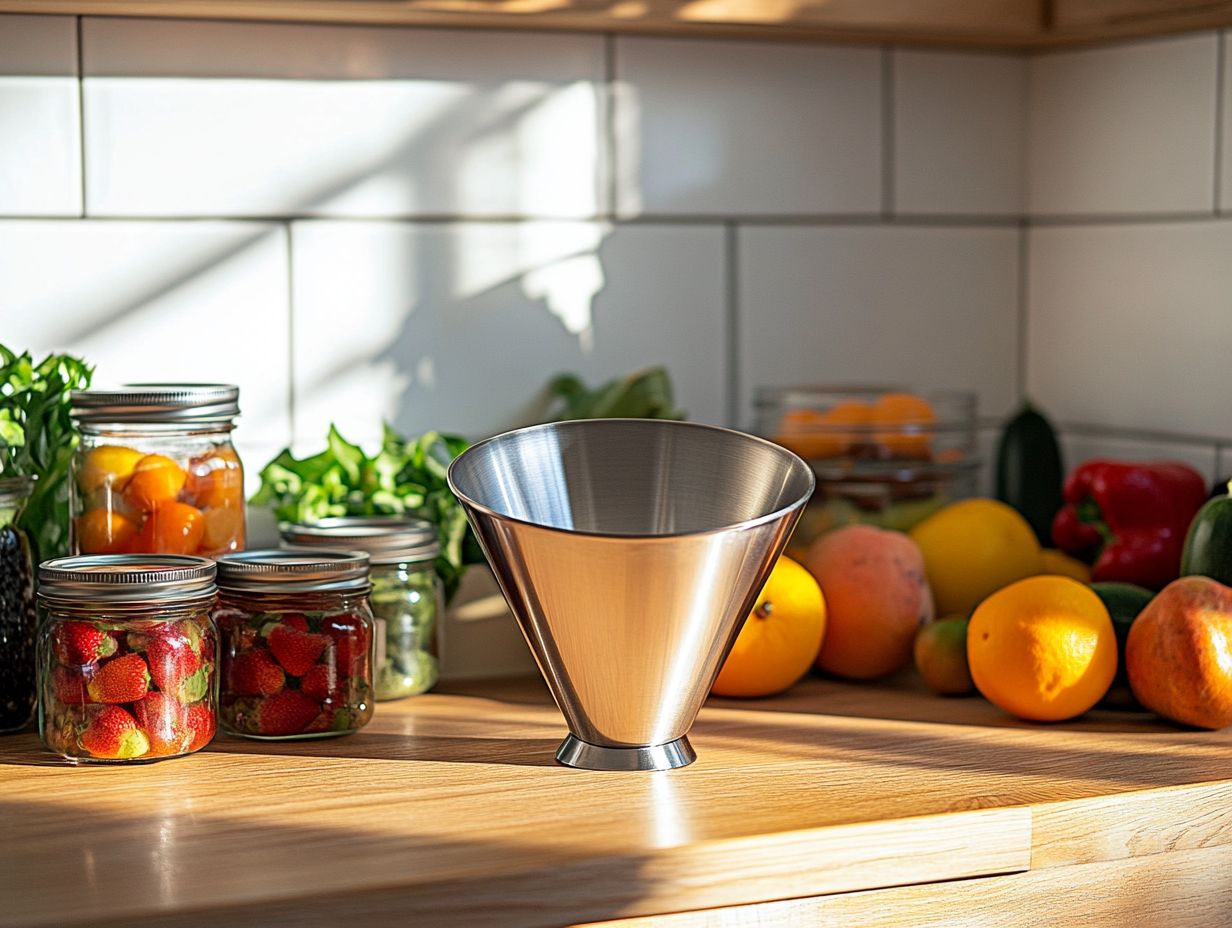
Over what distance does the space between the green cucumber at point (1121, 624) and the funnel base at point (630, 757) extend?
1.12 feet

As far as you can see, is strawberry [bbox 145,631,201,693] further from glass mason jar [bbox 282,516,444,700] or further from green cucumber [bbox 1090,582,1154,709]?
green cucumber [bbox 1090,582,1154,709]

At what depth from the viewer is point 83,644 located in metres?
0.98

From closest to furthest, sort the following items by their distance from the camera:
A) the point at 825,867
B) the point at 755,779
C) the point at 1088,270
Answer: the point at 825,867 < the point at 755,779 < the point at 1088,270

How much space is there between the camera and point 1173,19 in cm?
137

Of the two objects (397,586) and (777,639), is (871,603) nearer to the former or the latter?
(777,639)

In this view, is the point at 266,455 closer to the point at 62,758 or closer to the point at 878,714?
the point at 62,758

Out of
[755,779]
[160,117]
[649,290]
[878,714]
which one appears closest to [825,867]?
[755,779]

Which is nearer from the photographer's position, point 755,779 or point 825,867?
point 825,867

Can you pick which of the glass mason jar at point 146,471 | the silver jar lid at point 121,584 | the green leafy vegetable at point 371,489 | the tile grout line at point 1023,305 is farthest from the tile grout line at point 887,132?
the silver jar lid at point 121,584

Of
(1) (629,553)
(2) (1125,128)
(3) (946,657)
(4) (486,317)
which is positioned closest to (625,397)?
(4) (486,317)

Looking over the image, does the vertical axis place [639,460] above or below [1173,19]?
below

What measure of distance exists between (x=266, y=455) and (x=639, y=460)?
42 cm

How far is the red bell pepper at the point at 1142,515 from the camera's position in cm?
133

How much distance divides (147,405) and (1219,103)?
3.22 feet
